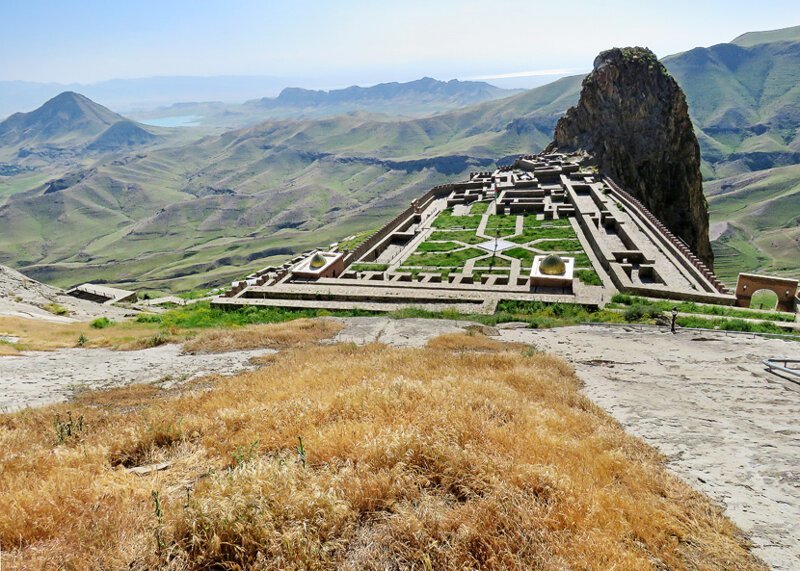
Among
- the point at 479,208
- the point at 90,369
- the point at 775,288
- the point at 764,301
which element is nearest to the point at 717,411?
the point at 90,369

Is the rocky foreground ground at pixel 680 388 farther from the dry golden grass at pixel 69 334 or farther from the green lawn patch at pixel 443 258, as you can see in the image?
the green lawn patch at pixel 443 258

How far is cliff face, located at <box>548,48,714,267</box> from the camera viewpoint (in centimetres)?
5866

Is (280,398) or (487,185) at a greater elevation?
(487,185)

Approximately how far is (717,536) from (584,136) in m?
70.1

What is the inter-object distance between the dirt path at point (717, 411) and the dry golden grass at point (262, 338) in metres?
6.27

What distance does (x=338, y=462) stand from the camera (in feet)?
14.2

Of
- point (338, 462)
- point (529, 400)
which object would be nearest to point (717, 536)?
point (529, 400)

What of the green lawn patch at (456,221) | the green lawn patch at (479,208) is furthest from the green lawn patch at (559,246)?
the green lawn patch at (479,208)

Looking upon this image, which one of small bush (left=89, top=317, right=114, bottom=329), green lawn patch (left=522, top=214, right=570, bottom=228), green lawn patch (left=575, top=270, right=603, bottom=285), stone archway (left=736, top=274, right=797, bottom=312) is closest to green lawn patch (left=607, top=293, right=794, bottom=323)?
green lawn patch (left=575, top=270, right=603, bottom=285)

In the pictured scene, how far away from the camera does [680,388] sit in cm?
830

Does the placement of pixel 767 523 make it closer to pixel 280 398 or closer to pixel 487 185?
pixel 280 398

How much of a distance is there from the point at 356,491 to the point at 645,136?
7081 cm

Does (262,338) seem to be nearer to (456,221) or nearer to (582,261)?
(582,261)

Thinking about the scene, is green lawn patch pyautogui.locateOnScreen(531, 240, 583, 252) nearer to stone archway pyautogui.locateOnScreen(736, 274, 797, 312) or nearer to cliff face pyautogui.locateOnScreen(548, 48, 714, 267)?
stone archway pyautogui.locateOnScreen(736, 274, 797, 312)
